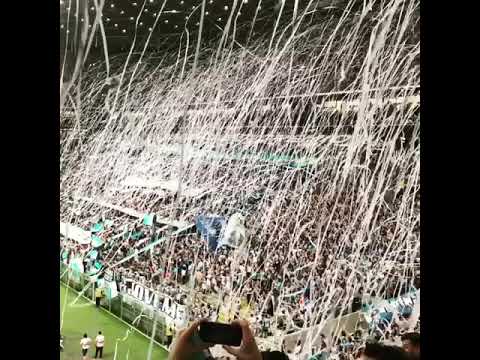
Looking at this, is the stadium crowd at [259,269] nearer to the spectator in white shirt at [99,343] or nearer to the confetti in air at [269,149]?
the confetti in air at [269,149]

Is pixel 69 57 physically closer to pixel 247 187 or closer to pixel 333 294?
pixel 247 187

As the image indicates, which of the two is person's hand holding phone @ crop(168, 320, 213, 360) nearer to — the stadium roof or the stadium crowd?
the stadium crowd

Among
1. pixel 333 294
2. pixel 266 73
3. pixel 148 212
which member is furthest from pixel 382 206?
pixel 148 212

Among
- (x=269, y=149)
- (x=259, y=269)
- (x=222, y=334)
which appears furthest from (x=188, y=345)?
(x=269, y=149)

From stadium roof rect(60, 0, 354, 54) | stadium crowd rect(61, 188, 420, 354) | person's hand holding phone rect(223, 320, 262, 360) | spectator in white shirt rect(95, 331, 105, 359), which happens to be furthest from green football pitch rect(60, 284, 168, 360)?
stadium roof rect(60, 0, 354, 54)

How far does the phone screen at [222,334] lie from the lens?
1.99m

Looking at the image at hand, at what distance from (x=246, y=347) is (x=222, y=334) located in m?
0.10

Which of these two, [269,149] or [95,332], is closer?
[269,149]

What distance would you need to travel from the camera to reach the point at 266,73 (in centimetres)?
197

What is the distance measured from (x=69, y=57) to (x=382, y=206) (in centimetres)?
136

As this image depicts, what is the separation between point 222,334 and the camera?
199 cm

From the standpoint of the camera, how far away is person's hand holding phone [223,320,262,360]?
1956mm

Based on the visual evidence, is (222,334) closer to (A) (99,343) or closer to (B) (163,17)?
(A) (99,343)

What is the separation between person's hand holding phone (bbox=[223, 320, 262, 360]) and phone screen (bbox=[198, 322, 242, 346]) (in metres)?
0.02
